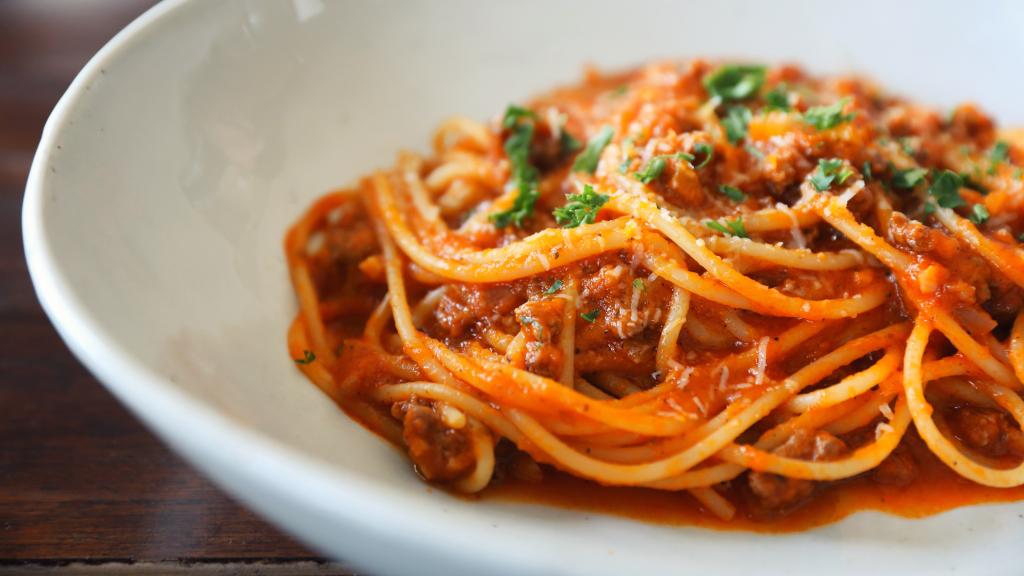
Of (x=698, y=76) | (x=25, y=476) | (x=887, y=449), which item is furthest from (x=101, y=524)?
(x=698, y=76)

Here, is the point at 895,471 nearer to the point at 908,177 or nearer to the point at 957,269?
the point at 957,269

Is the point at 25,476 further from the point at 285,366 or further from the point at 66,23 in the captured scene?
the point at 66,23

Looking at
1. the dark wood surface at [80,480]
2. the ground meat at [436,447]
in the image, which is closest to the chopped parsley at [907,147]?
the ground meat at [436,447]

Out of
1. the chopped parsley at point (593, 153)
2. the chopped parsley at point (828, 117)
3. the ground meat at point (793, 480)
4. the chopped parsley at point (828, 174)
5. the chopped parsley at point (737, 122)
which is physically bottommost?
the ground meat at point (793, 480)

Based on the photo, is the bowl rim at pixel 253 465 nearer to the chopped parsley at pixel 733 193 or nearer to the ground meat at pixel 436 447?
the ground meat at pixel 436 447

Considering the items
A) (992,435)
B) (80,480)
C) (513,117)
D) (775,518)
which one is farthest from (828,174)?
(80,480)

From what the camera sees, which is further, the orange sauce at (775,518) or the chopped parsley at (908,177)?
the chopped parsley at (908,177)
